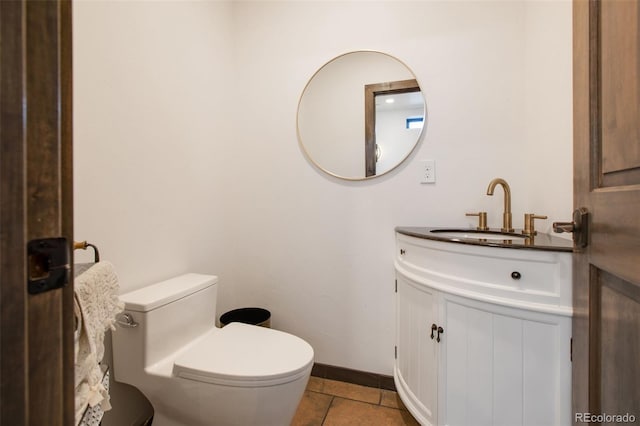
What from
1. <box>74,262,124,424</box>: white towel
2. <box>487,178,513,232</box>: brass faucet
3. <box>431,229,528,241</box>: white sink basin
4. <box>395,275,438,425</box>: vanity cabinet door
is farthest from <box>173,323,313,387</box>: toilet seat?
<box>487,178,513,232</box>: brass faucet

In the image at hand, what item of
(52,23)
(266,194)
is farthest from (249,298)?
(52,23)

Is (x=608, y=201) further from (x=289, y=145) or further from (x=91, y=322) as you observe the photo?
(x=289, y=145)

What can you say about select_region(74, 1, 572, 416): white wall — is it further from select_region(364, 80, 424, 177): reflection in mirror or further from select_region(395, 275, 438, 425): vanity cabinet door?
select_region(395, 275, 438, 425): vanity cabinet door

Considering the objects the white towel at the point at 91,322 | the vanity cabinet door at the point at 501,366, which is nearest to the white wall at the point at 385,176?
the vanity cabinet door at the point at 501,366

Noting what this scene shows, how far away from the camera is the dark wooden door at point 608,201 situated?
51cm

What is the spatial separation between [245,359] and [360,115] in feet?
4.21

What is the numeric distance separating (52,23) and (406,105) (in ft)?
4.61

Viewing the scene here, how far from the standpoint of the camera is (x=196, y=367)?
970 millimetres

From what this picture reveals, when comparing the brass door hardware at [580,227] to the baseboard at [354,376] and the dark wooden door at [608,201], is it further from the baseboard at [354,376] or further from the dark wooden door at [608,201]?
the baseboard at [354,376]

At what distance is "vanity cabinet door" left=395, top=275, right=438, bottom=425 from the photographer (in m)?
1.08

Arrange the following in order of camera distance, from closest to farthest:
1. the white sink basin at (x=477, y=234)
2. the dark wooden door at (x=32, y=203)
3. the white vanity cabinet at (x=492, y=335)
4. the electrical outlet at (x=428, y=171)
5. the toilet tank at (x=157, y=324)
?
the dark wooden door at (x=32, y=203)
the white vanity cabinet at (x=492, y=335)
the toilet tank at (x=157, y=324)
the white sink basin at (x=477, y=234)
the electrical outlet at (x=428, y=171)

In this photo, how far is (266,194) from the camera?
171 centimetres

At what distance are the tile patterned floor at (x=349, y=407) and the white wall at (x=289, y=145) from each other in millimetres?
124

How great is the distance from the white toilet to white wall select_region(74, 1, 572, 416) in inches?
7.3
